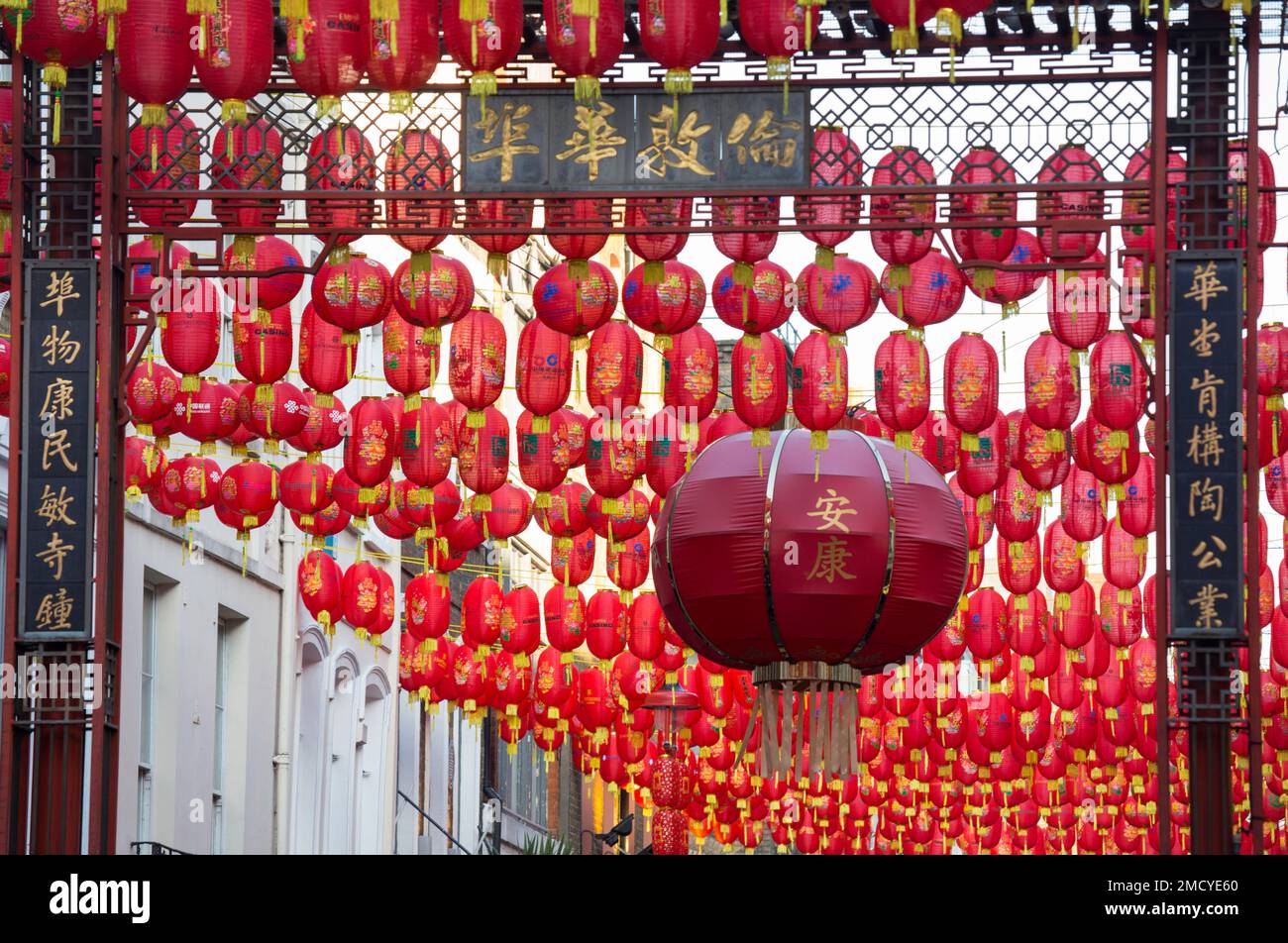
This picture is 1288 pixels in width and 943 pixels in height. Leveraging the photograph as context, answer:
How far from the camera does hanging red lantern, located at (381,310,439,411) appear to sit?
1409 centimetres

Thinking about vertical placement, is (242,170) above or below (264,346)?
above

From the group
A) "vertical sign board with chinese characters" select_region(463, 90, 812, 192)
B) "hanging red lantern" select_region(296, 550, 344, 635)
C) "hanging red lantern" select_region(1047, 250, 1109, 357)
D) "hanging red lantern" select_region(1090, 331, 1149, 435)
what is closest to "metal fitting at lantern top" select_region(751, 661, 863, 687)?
"vertical sign board with chinese characters" select_region(463, 90, 812, 192)

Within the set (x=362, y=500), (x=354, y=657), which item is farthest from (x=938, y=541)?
(x=354, y=657)

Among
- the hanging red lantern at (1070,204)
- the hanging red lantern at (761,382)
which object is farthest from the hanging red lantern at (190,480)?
the hanging red lantern at (1070,204)

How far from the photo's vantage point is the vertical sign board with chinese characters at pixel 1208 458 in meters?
10.3

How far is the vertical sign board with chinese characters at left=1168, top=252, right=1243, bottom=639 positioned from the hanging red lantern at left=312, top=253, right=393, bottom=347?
4.68 metres

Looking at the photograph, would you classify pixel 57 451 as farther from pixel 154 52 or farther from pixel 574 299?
pixel 574 299

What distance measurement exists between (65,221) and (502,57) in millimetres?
2348

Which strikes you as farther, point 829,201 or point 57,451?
point 829,201

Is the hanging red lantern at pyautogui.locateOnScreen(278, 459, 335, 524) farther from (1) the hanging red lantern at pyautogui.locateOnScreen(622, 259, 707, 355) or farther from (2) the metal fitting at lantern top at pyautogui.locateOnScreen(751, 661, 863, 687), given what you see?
(2) the metal fitting at lantern top at pyautogui.locateOnScreen(751, 661, 863, 687)

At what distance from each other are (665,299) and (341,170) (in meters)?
2.06

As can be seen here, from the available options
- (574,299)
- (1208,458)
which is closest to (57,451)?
(574,299)

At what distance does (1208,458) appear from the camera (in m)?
10.4

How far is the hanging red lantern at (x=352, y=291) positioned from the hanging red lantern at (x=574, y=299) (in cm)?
93
